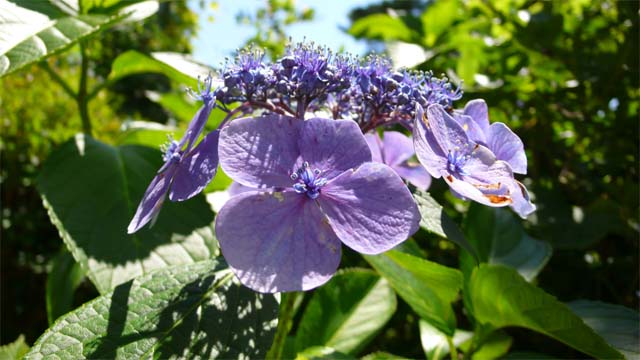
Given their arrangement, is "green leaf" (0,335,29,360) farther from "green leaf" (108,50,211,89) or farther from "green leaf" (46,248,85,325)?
"green leaf" (108,50,211,89)

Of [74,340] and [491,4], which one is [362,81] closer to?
[74,340]

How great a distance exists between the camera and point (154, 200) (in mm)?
801

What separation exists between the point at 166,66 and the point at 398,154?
60 centimetres

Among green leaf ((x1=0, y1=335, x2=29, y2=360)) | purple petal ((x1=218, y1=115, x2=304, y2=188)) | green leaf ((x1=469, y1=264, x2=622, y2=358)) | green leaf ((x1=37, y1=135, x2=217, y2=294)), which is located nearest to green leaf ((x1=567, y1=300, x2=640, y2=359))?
green leaf ((x1=469, y1=264, x2=622, y2=358))

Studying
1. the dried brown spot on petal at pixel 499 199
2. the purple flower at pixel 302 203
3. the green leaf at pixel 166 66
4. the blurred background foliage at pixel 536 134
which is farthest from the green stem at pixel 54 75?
the dried brown spot on petal at pixel 499 199

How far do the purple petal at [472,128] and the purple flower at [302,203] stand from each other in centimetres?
22

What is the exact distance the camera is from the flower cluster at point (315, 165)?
2.29 ft

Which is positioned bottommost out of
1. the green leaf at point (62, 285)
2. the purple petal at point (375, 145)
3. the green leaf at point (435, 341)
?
the green leaf at point (435, 341)

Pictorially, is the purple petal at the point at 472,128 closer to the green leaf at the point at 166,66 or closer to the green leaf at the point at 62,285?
the green leaf at the point at 166,66

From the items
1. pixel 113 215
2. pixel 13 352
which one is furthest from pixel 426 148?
pixel 13 352

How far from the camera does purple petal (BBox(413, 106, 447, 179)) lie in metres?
0.75

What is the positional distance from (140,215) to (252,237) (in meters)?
0.22

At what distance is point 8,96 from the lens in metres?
2.26

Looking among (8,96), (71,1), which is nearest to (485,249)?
(71,1)
